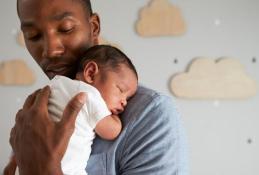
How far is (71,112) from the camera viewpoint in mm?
610

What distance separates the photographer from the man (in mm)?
612

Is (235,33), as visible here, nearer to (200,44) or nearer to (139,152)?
(200,44)

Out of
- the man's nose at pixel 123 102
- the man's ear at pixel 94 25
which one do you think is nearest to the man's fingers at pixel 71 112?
the man's nose at pixel 123 102

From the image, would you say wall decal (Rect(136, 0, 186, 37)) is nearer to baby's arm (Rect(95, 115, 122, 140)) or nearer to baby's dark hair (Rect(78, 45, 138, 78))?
baby's dark hair (Rect(78, 45, 138, 78))

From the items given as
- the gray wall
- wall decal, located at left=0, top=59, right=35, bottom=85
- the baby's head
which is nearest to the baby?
the baby's head

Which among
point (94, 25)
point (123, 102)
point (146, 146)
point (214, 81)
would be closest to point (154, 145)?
point (146, 146)

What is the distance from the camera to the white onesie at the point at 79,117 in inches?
25.1

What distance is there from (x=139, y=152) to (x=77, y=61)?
0.25 m

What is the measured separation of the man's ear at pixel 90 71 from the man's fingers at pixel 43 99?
3.3 inches

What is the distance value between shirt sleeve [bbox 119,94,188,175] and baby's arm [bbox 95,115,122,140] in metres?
0.03

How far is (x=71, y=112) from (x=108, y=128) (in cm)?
8

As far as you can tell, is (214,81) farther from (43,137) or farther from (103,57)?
(43,137)

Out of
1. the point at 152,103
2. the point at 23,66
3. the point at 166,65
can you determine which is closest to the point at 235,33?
the point at 166,65

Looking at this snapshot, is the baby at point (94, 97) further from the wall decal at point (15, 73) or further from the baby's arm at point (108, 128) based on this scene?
the wall decal at point (15, 73)
